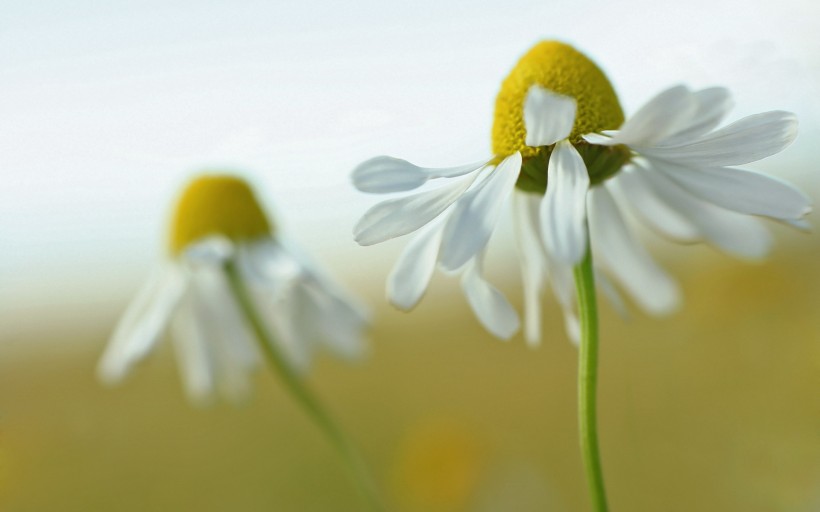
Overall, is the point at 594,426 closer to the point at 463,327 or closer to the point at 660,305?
the point at 660,305

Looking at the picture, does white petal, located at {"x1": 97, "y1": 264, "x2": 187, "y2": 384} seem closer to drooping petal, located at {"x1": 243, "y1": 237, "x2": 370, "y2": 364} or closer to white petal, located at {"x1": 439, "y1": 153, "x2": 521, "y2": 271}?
drooping petal, located at {"x1": 243, "y1": 237, "x2": 370, "y2": 364}

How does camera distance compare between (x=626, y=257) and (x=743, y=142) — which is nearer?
(x=743, y=142)

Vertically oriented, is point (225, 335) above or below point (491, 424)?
above

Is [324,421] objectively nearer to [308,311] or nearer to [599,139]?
[599,139]

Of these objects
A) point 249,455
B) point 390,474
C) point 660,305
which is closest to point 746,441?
point 660,305

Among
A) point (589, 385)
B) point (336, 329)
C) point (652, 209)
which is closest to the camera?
point (589, 385)

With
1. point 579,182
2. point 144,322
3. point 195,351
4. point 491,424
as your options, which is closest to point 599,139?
point 579,182

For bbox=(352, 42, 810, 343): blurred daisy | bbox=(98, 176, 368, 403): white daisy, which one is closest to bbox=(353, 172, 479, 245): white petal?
bbox=(352, 42, 810, 343): blurred daisy
